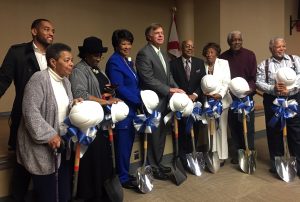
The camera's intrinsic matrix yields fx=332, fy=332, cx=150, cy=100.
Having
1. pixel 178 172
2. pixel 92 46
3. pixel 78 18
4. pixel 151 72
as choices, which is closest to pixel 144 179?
pixel 178 172

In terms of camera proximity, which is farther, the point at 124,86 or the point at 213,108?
the point at 213,108

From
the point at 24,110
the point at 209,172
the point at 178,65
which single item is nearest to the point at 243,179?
the point at 209,172

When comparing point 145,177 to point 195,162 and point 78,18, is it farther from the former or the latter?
point 78,18

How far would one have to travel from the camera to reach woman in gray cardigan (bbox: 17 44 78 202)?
191cm

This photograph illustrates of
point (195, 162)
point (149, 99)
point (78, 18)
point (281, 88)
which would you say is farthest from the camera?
point (78, 18)

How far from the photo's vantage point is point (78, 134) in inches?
83.1

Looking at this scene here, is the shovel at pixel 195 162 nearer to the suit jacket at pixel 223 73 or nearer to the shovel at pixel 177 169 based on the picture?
the shovel at pixel 177 169

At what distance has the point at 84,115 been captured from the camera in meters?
2.02

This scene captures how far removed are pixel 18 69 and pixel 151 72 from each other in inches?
45.2

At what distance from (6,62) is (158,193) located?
1638 millimetres

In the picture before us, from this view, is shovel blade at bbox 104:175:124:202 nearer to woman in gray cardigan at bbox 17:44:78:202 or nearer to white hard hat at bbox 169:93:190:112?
woman in gray cardigan at bbox 17:44:78:202

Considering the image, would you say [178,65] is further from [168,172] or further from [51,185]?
[51,185]

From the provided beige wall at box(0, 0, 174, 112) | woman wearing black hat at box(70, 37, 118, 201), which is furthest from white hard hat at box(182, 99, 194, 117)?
beige wall at box(0, 0, 174, 112)

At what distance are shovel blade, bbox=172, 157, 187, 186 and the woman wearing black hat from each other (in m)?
0.87
